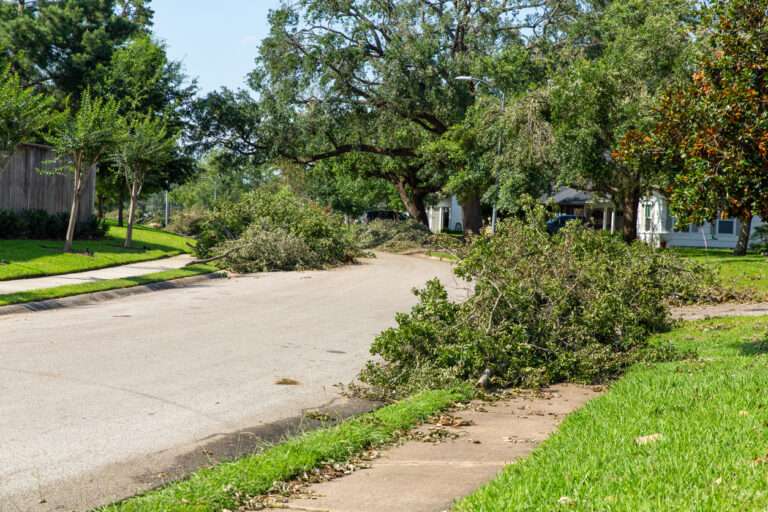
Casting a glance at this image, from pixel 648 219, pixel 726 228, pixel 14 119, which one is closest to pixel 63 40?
pixel 14 119

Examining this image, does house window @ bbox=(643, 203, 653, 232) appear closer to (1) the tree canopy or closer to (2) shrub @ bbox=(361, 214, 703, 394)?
(1) the tree canopy

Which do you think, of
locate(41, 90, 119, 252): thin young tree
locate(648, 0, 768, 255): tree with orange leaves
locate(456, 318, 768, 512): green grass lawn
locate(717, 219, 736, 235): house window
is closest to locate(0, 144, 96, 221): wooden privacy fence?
locate(41, 90, 119, 252): thin young tree

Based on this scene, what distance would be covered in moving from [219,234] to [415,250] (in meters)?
14.5

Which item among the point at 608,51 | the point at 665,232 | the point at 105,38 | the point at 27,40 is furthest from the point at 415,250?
the point at 27,40

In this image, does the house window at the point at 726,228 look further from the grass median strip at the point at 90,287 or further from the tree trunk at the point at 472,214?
the grass median strip at the point at 90,287

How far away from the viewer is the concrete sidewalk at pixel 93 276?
1700 cm

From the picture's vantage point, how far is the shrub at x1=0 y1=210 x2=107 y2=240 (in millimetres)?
26016

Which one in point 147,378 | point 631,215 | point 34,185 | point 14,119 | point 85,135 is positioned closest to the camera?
point 147,378

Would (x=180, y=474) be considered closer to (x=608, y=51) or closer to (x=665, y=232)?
(x=608, y=51)

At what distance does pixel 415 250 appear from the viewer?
40.6m

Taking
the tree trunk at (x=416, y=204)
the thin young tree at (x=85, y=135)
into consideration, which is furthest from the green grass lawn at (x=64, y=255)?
the tree trunk at (x=416, y=204)

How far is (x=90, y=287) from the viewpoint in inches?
682

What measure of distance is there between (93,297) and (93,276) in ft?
10.7

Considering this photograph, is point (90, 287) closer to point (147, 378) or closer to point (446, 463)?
point (147, 378)
